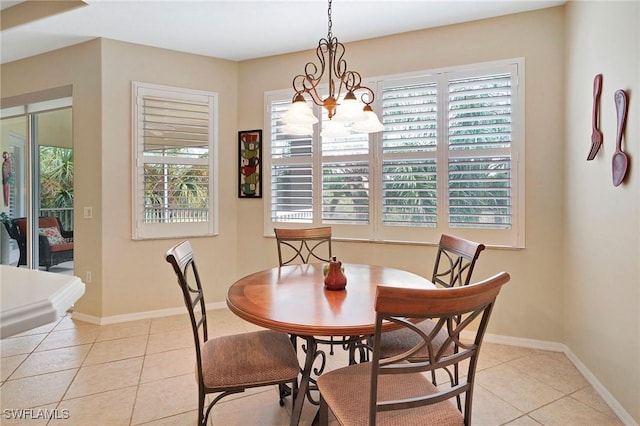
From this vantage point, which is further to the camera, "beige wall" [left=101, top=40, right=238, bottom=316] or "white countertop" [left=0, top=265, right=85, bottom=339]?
"beige wall" [left=101, top=40, right=238, bottom=316]

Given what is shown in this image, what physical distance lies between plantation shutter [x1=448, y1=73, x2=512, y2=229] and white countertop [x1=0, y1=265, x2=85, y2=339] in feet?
9.48

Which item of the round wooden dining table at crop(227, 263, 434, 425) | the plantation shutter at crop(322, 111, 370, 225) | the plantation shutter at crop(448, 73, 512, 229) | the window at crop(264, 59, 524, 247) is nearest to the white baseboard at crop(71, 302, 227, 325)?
the window at crop(264, 59, 524, 247)

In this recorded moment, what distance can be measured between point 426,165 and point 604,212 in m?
1.35

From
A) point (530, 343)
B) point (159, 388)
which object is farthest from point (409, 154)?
point (159, 388)

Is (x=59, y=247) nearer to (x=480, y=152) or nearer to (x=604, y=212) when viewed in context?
(x=480, y=152)

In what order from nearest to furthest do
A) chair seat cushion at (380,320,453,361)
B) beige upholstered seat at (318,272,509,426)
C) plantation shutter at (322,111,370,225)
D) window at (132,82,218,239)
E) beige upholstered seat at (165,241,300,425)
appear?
beige upholstered seat at (318,272,509,426) → beige upholstered seat at (165,241,300,425) → chair seat cushion at (380,320,453,361) → plantation shutter at (322,111,370,225) → window at (132,82,218,239)

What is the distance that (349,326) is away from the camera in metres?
1.38

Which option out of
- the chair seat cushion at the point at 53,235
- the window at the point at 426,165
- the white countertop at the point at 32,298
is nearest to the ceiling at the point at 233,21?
the window at the point at 426,165

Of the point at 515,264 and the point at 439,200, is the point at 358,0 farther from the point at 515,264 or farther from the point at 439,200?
the point at 515,264

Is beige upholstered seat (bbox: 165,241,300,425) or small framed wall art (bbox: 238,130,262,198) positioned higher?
small framed wall art (bbox: 238,130,262,198)

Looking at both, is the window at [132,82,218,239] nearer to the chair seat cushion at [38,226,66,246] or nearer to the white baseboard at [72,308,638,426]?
the white baseboard at [72,308,638,426]

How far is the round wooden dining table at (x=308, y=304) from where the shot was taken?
1.40m

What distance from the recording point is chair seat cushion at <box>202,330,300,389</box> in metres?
1.59

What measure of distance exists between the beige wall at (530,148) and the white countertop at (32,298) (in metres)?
2.83
